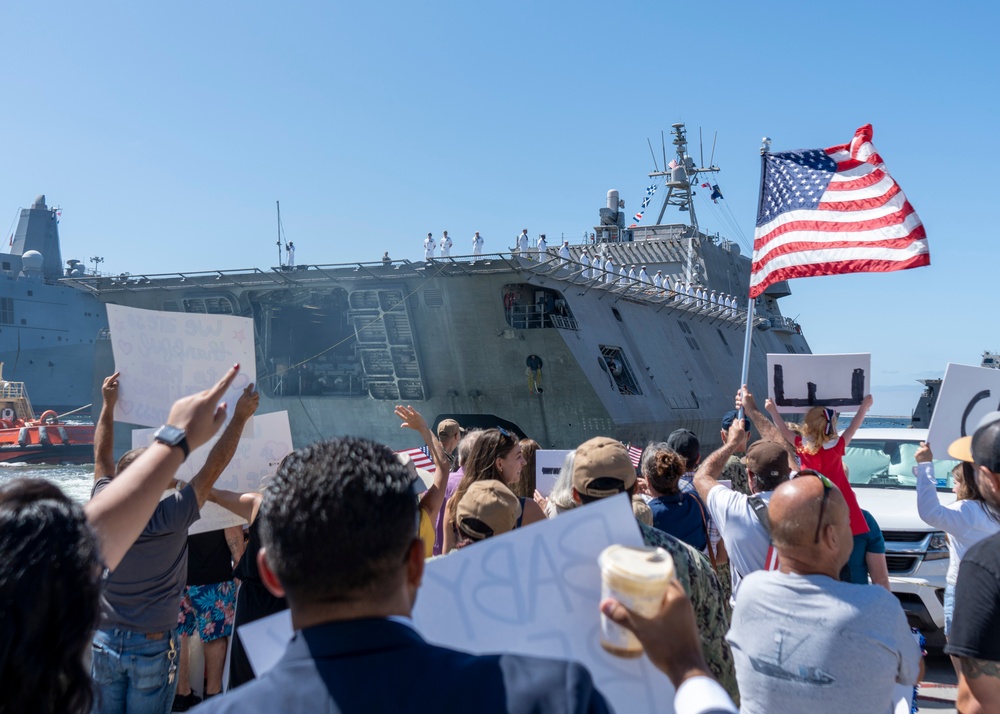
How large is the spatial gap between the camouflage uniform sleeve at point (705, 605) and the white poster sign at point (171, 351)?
2.35m

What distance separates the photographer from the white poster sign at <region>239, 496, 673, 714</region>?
189 centimetres

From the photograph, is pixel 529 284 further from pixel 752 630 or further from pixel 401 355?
pixel 752 630

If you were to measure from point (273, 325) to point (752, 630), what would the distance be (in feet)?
83.5

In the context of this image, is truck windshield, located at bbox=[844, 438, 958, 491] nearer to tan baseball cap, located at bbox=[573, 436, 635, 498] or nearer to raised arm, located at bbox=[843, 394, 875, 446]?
raised arm, located at bbox=[843, 394, 875, 446]

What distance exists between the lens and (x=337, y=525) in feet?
5.28

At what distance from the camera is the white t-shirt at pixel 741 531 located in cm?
389

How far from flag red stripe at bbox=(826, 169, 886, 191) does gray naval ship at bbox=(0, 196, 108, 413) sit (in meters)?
42.6

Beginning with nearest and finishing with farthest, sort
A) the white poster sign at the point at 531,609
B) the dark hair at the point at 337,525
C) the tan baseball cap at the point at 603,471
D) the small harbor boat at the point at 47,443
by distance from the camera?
the dark hair at the point at 337,525 → the white poster sign at the point at 531,609 → the tan baseball cap at the point at 603,471 → the small harbor boat at the point at 47,443

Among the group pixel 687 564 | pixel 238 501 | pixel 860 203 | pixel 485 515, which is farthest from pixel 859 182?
pixel 238 501

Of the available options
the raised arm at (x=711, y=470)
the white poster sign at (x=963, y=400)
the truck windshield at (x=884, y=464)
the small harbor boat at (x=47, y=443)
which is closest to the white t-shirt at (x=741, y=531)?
the raised arm at (x=711, y=470)

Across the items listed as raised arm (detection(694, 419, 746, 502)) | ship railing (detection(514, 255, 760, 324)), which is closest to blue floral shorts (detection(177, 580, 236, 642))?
raised arm (detection(694, 419, 746, 502))

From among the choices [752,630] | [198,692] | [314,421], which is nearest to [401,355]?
[314,421]

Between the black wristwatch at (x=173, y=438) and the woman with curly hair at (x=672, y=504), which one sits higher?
the black wristwatch at (x=173, y=438)

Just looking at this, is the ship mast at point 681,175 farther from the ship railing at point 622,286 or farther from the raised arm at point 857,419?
the raised arm at point 857,419
